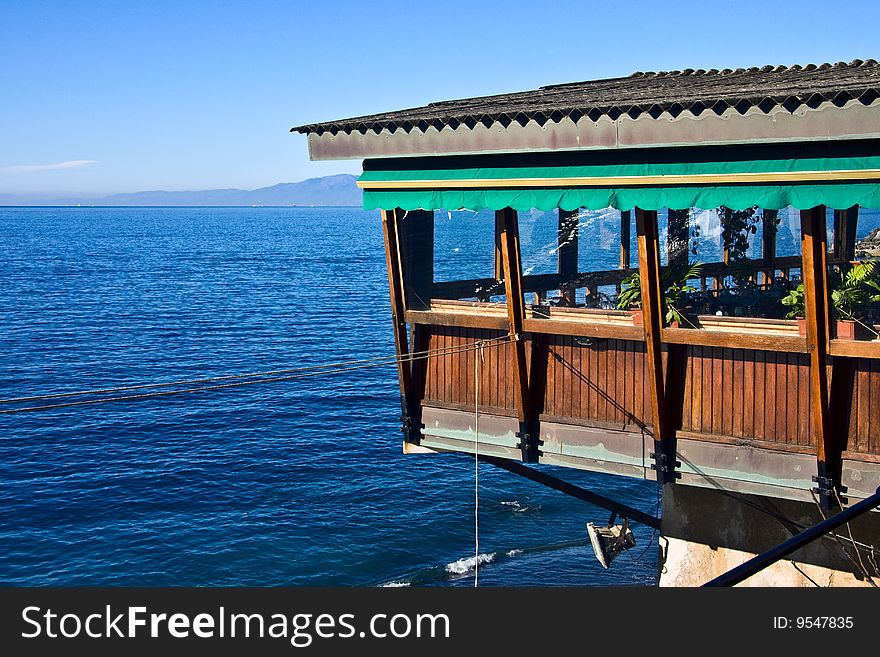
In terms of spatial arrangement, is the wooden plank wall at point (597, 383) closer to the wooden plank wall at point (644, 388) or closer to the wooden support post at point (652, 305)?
the wooden plank wall at point (644, 388)

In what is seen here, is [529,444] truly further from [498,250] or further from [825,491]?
[825,491]

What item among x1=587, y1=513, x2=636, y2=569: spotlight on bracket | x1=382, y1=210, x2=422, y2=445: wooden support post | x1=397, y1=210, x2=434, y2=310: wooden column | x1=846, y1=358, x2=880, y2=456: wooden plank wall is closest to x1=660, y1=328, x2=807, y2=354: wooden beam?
x1=846, y1=358, x2=880, y2=456: wooden plank wall

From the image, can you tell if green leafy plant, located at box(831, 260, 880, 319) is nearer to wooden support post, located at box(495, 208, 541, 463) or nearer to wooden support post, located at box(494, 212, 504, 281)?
wooden support post, located at box(495, 208, 541, 463)

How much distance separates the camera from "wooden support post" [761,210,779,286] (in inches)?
480

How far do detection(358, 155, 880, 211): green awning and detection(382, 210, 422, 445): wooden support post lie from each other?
0.41 meters

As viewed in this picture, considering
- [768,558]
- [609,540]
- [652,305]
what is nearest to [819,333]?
[652,305]

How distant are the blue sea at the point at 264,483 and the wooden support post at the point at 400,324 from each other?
1.96ft

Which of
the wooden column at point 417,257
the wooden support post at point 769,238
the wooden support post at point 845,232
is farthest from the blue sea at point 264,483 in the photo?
the wooden support post at point 845,232

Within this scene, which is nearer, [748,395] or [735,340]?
[735,340]

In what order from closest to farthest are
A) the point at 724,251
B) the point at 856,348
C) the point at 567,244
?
the point at 856,348 < the point at 724,251 < the point at 567,244

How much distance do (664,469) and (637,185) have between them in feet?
11.0

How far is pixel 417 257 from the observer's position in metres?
13.9

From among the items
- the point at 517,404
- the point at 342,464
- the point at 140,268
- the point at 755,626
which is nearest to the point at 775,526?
the point at 517,404

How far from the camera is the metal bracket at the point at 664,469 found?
12117 mm
